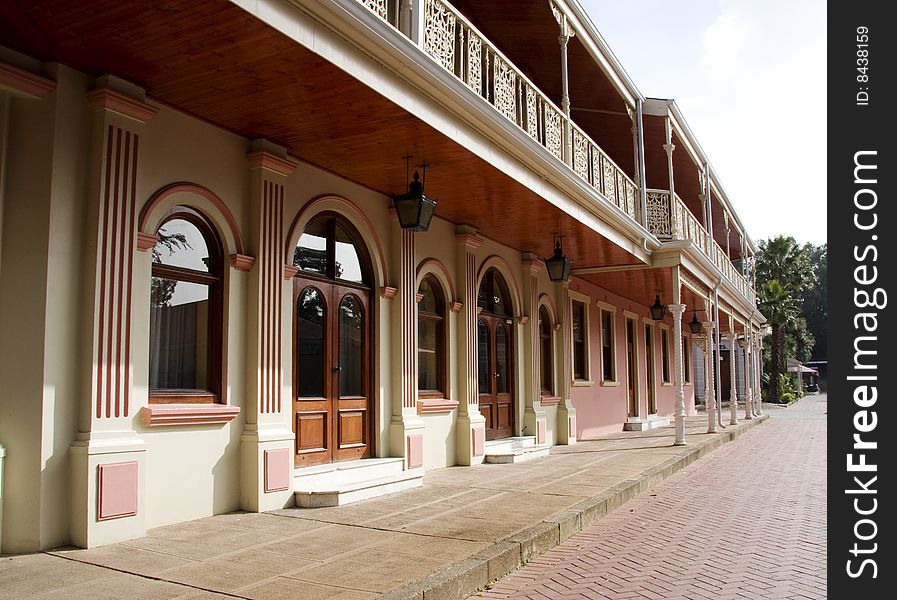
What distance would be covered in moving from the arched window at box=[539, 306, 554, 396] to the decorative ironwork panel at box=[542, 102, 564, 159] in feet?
15.1

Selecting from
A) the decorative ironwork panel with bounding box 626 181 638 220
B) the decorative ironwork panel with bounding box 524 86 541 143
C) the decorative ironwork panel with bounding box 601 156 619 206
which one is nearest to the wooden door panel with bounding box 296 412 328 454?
the decorative ironwork panel with bounding box 524 86 541 143

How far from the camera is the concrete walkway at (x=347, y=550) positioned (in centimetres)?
449

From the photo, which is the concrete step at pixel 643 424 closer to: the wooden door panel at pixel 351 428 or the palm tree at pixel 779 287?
the wooden door panel at pixel 351 428

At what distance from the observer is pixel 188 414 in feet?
20.9

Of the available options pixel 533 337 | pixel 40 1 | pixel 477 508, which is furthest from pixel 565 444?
pixel 40 1

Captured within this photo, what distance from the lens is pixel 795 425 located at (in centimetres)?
2333

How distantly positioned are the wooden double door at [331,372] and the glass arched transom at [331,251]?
15 cm

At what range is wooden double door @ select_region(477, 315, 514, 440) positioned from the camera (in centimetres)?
1184

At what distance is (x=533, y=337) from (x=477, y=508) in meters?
6.17

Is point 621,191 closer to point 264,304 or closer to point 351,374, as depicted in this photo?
point 351,374

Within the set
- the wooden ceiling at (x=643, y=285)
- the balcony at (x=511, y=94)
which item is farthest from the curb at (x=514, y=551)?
the wooden ceiling at (x=643, y=285)

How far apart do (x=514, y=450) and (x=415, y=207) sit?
17.5 ft

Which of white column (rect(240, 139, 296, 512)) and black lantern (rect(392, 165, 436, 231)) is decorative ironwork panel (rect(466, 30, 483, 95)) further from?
white column (rect(240, 139, 296, 512))

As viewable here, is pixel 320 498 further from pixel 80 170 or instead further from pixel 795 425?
pixel 795 425
